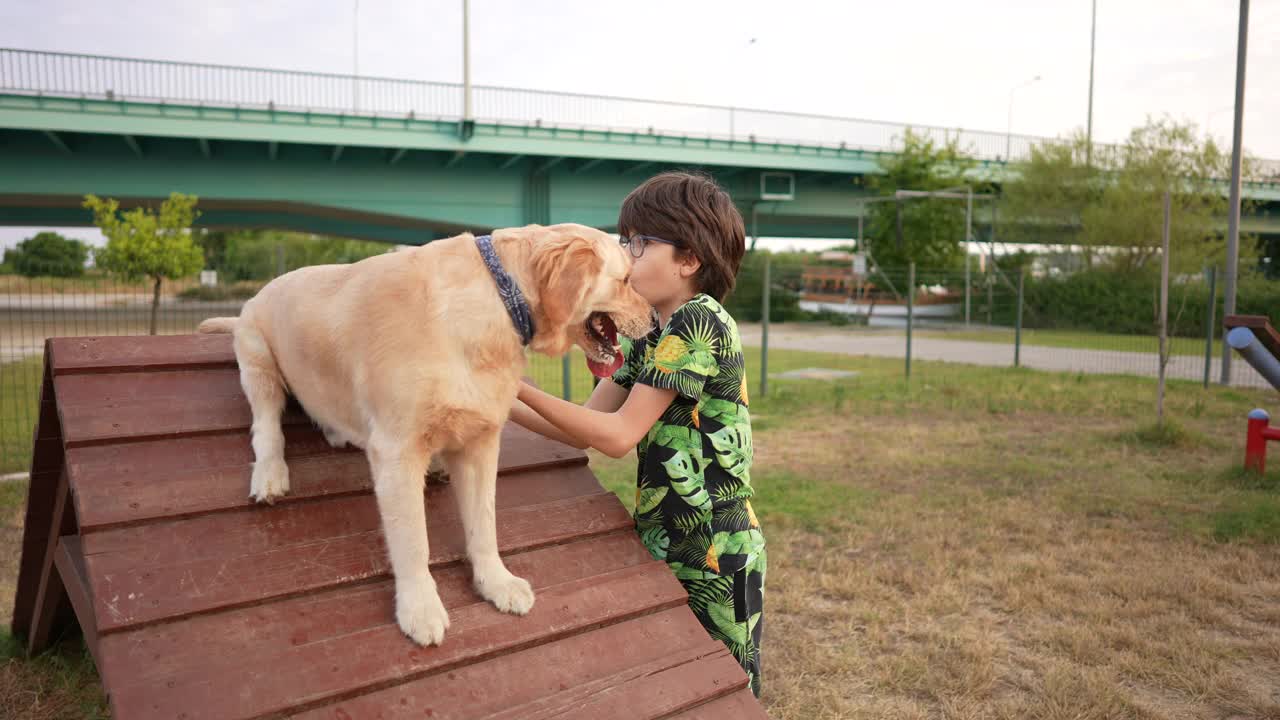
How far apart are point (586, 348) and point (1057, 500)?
5.94m

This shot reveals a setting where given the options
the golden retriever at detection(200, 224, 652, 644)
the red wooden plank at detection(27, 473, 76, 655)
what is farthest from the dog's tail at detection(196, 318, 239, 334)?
the golden retriever at detection(200, 224, 652, 644)

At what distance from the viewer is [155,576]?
83.0 inches

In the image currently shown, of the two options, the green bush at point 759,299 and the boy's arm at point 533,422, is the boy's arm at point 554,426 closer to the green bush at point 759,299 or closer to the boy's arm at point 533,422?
the boy's arm at point 533,422

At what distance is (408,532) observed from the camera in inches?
86.7

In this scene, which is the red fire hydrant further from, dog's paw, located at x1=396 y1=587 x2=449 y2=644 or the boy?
dog's paw, located at x1=396 y1=587 x2=449 y2=644

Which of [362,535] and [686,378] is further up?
[686,378]

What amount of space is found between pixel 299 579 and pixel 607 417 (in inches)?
38.9

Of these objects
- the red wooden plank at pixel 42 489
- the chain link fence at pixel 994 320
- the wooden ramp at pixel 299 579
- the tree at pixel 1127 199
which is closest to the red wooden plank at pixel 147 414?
the wooden ramp at pixel 299 579

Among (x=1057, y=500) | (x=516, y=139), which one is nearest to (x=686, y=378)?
(x=1057, y=500)

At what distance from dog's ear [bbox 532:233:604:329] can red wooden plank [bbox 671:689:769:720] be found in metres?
1.23

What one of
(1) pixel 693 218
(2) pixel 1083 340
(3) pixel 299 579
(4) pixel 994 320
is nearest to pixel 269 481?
(3) pixel 299 579

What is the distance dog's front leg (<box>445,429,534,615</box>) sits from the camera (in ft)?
7.76

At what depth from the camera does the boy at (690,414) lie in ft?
8.29

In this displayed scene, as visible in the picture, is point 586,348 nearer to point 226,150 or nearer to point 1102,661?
point 1102,661
